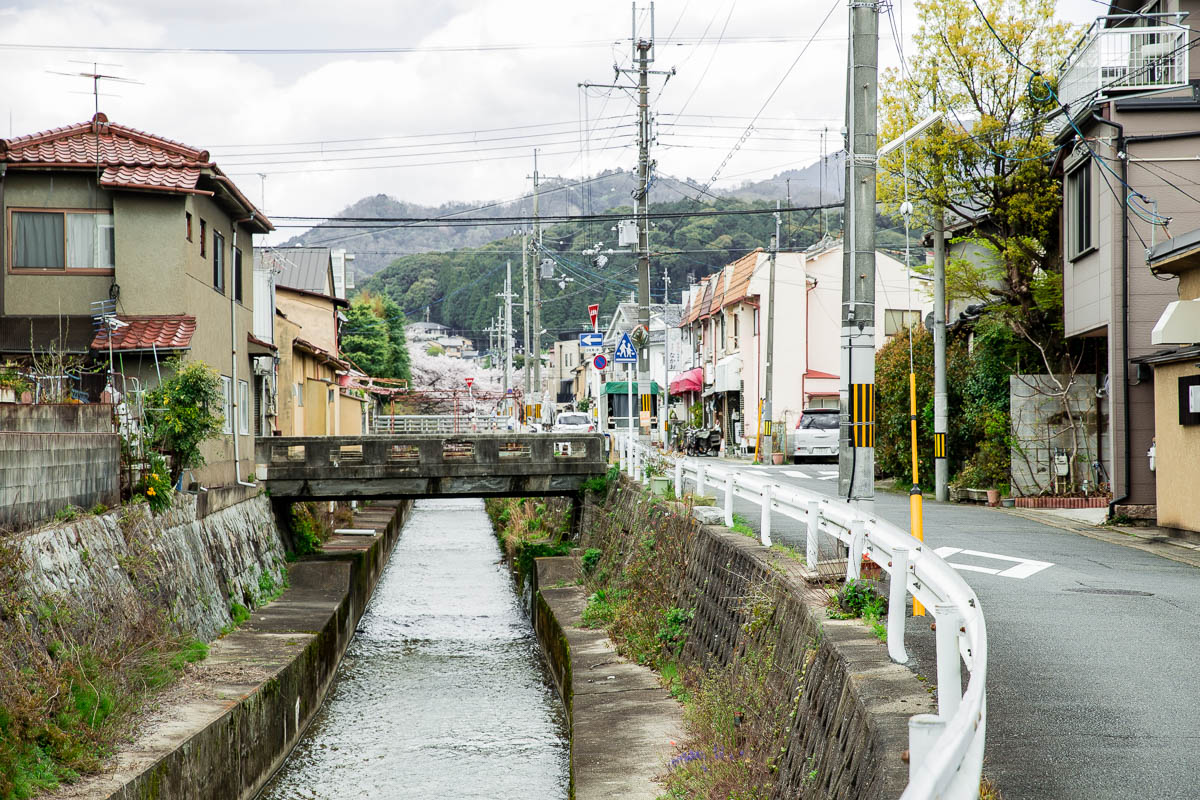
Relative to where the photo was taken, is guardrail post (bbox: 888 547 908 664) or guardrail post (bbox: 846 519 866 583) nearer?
guardrail post (bbox: 888 547 908 664)

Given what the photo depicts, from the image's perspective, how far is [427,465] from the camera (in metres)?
23.7

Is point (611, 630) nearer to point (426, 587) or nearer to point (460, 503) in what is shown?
point (426, 587)

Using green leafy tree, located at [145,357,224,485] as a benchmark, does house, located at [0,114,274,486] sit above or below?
above

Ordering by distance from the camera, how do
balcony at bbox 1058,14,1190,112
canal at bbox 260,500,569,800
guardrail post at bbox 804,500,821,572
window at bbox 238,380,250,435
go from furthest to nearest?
window at bbox 238,380,250,435
balcony at bbox 1058,14,1190,112
canal at bbox 260,500,569,800
guardrail post at bbox 804,500,821,572

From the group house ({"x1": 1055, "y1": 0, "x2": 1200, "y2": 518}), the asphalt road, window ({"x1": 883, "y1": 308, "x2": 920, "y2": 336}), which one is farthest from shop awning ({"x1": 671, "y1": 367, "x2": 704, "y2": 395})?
the asphalt road

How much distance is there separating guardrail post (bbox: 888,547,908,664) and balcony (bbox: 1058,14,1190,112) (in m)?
16.4

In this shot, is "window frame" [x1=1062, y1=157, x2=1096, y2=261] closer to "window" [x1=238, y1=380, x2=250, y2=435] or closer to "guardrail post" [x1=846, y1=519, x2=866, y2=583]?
"guardrail post" [x1=846, y1=519, x2=866, y2=583]

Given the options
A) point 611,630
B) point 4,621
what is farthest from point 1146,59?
point 4,621

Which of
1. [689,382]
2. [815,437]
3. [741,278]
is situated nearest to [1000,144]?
[815,437]

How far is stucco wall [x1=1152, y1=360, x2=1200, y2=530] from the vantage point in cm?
1577

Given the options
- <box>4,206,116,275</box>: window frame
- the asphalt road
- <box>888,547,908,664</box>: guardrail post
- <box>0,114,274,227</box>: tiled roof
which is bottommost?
the asphalt road

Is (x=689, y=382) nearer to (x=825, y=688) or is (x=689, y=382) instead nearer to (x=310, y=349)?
(x=310, y=349)

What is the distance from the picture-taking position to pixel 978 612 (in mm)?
4777

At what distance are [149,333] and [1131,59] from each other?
18.1m
